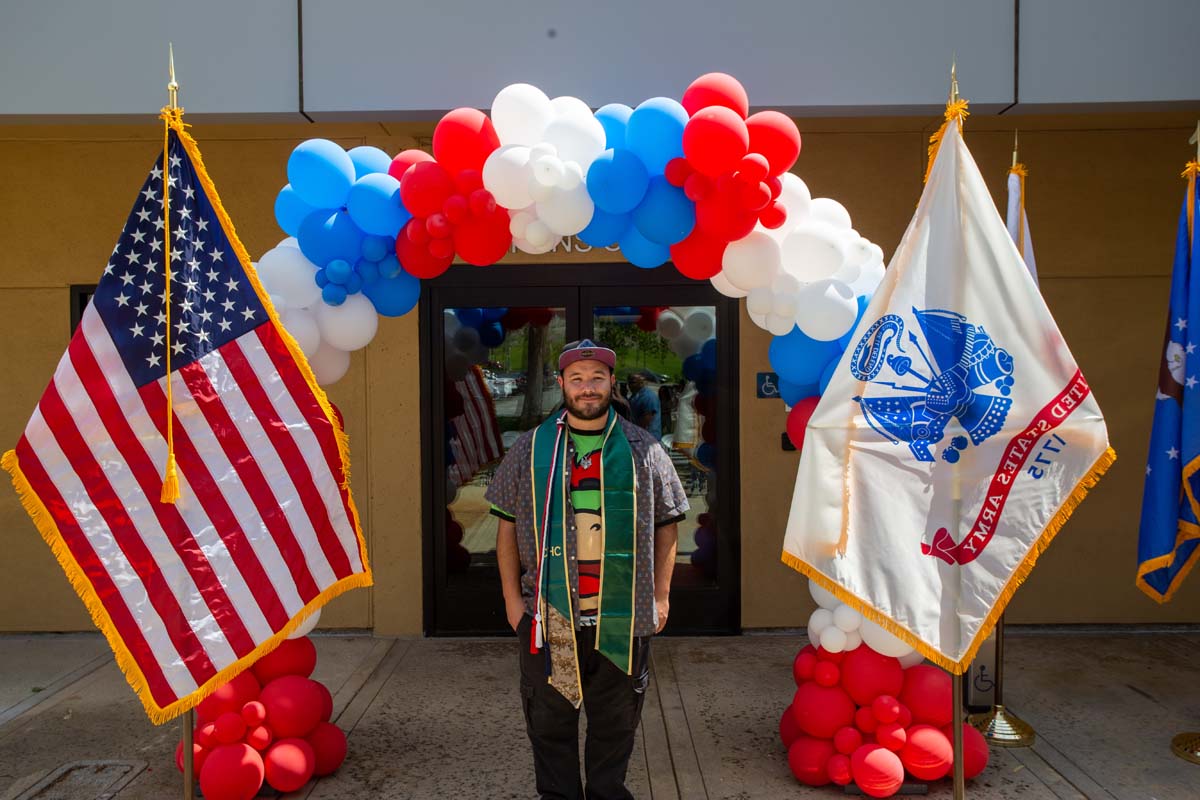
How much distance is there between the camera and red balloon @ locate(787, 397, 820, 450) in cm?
451

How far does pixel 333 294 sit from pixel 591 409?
1386 millimetres

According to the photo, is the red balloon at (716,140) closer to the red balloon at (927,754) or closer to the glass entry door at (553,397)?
the red balloon at (927,754)

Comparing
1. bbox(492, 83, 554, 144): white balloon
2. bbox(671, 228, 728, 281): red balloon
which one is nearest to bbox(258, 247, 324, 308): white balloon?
bbox(492, 83, 554, 144): white balloon

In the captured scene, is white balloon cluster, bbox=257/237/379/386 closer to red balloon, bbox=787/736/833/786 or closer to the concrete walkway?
the concrete walkway

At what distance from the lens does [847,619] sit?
445cm

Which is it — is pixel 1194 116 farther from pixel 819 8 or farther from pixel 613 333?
pixel 613 333

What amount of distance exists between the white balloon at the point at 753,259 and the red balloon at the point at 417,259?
1.24 m

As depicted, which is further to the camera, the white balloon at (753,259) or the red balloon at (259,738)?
the red balloon at (259,738)

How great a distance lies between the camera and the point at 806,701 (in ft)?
14.8

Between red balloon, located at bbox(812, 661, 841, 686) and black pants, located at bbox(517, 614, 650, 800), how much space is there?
1.00 m

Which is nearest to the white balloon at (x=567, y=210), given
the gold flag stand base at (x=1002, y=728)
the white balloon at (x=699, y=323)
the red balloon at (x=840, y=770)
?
the red balloon at (x=840, y=770)

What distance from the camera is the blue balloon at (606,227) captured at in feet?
14.0

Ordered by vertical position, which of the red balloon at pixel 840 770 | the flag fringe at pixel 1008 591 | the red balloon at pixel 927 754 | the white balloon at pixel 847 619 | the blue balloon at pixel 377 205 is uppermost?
the blue balloon at pixel 377 205

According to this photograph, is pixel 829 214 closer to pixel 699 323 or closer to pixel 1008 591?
pixel 1008 591
